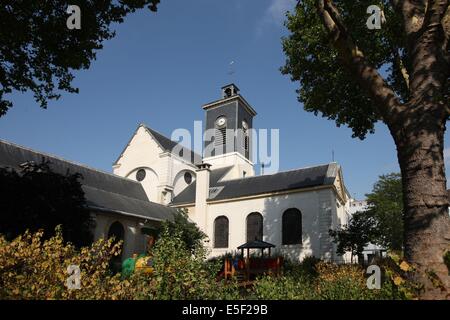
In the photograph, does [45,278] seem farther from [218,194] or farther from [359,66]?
[218,194]

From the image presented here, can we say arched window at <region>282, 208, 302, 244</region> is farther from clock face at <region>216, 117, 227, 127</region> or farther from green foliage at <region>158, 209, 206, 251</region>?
clock face at <region>216, 117, 227, 127</region>

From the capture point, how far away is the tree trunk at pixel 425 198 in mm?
4766

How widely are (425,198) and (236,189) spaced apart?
22081 mm

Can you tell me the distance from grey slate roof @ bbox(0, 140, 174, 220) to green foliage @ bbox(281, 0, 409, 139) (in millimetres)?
12952

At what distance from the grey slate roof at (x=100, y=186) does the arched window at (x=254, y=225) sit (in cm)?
652

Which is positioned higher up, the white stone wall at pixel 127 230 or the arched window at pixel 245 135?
the arched window at pixel 245 135

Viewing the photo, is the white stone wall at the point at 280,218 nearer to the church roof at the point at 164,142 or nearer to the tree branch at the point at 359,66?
the church roof at the point at 164,142

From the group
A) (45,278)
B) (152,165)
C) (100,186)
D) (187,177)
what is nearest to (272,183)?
(187,177)

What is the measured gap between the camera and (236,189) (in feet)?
88.5

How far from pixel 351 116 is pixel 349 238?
795cm

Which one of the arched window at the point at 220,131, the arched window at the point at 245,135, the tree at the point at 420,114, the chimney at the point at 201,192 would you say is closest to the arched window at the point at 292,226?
the chimney at the point at 201,192

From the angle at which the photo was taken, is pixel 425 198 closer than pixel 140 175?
Yes

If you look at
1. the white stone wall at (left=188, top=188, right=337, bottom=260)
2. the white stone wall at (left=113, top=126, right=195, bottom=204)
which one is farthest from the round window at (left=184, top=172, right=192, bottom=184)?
the white stone wall at (left=188, top=188, right=337, bottom=260)
